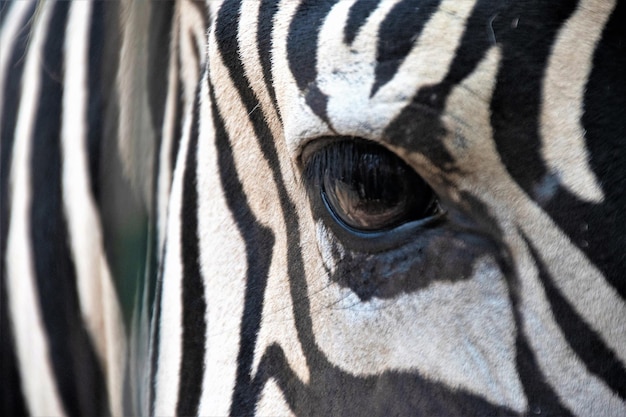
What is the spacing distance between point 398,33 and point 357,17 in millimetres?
74

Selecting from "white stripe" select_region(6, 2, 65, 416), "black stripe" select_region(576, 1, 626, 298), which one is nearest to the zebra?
"black stripe" select_region(576, 1, 626, 298)

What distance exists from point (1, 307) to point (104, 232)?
13.1 inches

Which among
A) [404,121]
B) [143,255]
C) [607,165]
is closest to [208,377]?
[143,255]

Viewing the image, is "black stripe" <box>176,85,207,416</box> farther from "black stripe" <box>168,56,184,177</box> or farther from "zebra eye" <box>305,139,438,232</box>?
"zebra eye" <box>305,139,438,232</box>

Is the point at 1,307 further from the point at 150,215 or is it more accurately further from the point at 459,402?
the point at 459,402

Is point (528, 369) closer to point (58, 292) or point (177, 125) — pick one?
point (177, 125)

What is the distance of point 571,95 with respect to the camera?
1.03 meters

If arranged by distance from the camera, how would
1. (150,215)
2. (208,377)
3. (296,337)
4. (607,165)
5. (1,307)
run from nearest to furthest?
(607,165)
(296,337)
(208,377)
(150,215)
(1,307)

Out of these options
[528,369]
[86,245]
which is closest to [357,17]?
[528,369]

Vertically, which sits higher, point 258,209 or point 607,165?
point 607,165

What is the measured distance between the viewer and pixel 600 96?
3.36 ft

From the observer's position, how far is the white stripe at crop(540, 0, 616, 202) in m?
1.03

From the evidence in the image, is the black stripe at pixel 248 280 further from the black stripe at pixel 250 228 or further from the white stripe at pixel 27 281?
the white stripe at pixel 27 281

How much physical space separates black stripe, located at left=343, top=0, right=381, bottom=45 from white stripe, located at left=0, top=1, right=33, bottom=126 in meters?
1.04
